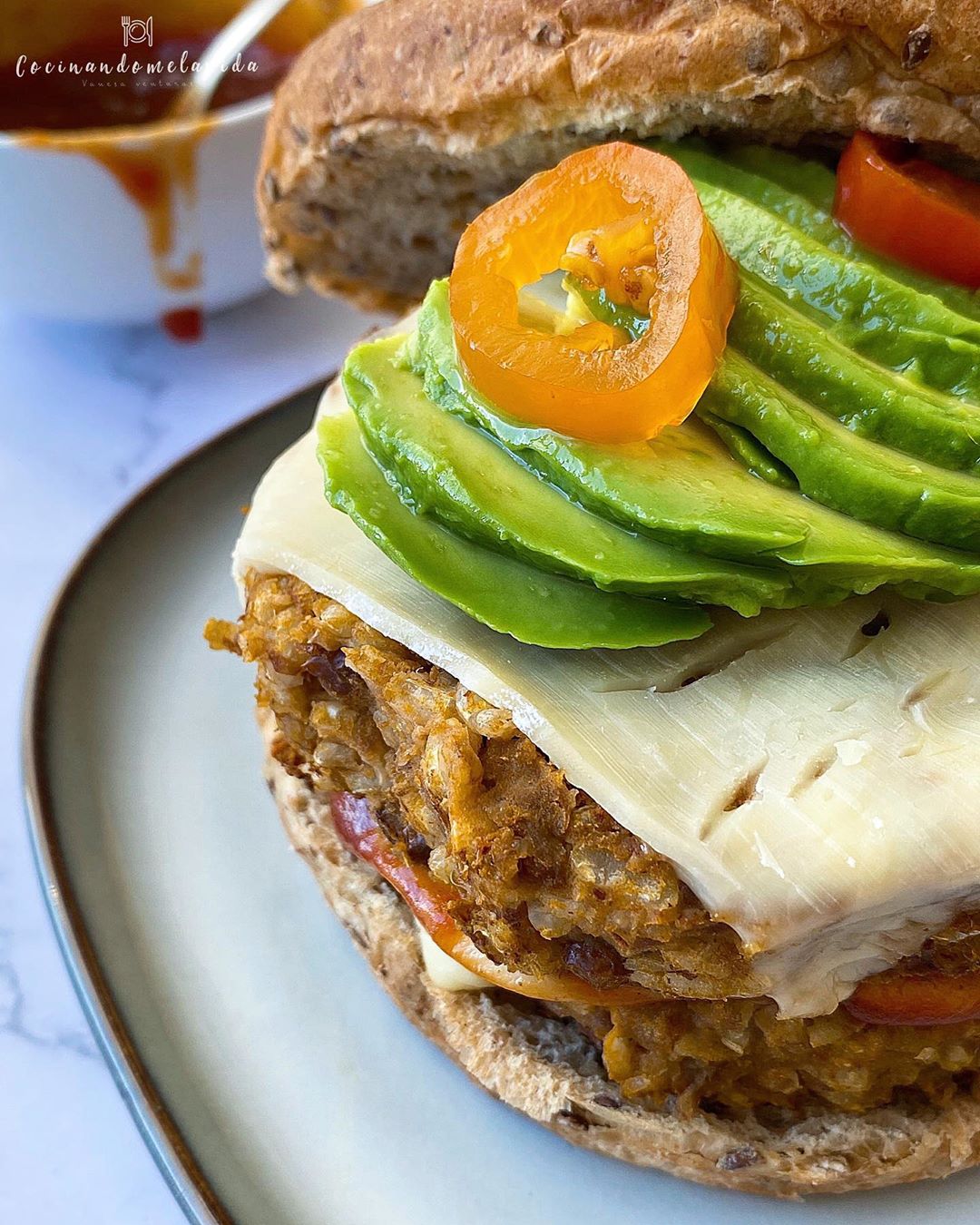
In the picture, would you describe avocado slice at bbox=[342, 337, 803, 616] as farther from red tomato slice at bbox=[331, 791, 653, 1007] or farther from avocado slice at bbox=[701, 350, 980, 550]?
red tomato slice at bbox=[331, 791, 653, 1007]

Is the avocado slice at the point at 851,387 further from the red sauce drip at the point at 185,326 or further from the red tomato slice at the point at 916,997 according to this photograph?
the red sauce drip at the point at 185,326

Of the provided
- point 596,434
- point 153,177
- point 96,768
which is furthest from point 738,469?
point 153,177

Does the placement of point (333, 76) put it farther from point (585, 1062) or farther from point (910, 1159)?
point (910, 1159)

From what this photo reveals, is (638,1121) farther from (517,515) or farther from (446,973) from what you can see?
(517,515)

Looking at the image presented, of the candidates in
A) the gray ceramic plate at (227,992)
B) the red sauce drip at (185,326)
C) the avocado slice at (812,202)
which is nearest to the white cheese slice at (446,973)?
the gray ceramic plate at (227,992)

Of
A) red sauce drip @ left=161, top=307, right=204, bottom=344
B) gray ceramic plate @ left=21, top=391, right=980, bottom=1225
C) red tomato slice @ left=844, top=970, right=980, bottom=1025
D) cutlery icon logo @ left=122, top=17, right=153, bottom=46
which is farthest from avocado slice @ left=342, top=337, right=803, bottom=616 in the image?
cutlery icon logo @ left=122, top=17, right=153, bottom=46

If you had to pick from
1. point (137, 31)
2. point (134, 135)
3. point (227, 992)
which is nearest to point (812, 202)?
point (227, 992)
